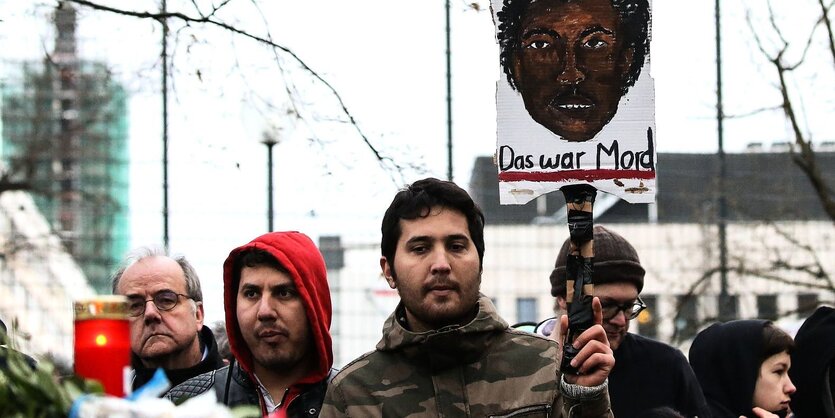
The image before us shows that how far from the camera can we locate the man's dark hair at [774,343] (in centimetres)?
580

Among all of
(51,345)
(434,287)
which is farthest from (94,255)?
(434,287)

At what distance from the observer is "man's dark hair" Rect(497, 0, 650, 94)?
439 cm

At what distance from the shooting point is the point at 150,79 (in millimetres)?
8625

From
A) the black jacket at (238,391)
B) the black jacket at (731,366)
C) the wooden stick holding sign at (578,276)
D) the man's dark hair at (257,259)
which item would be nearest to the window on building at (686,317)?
the black jacket at (731,366)

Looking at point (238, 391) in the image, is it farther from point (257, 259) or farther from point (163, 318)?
point (163, 318)

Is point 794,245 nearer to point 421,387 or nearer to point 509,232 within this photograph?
point 509,232

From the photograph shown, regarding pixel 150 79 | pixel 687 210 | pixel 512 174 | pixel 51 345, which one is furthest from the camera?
pixel 687 210

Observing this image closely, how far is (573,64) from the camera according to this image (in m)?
4.39

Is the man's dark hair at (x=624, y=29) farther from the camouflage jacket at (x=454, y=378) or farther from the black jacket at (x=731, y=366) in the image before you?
the black jacket at (x=731, y=366)

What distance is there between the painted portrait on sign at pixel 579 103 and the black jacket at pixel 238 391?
110 centimetres

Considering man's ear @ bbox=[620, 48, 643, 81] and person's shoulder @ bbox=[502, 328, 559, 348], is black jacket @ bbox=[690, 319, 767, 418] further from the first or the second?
man's ear @ bbox=[620, 48, 643, 81]

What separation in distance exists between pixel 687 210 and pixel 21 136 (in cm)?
599

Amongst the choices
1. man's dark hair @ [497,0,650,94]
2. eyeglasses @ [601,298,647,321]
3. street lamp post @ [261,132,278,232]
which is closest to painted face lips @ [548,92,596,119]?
man's dark hair @ [497,0,650,94]

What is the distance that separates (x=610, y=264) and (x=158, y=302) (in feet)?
5.94
